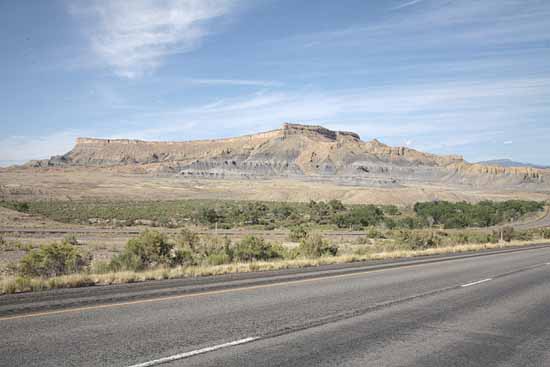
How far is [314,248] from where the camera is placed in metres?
21.7

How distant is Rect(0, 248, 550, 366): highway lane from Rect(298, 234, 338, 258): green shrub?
9663 mm

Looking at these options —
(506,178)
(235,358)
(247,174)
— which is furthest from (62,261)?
(506,178)

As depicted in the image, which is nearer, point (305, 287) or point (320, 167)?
point (305, 287)

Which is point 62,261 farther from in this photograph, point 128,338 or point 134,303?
point 128,338

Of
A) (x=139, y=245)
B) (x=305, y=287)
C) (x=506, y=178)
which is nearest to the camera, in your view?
(x=305, y=287)

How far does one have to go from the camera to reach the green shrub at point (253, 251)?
19594 millimetres

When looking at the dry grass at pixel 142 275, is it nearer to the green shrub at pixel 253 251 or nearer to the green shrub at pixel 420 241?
the green shrub at pixel 253 251

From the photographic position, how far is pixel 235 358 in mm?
5988

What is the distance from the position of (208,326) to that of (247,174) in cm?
16600

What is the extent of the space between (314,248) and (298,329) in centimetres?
1425

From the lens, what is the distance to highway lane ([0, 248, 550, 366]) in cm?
Result: 610

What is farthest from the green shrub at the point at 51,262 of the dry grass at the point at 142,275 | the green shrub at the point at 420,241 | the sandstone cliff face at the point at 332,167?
the sandstone cliff face at the point at 332,167

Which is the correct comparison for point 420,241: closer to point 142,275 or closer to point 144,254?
point 144,254

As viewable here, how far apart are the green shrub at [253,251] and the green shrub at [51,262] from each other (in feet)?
20.1
